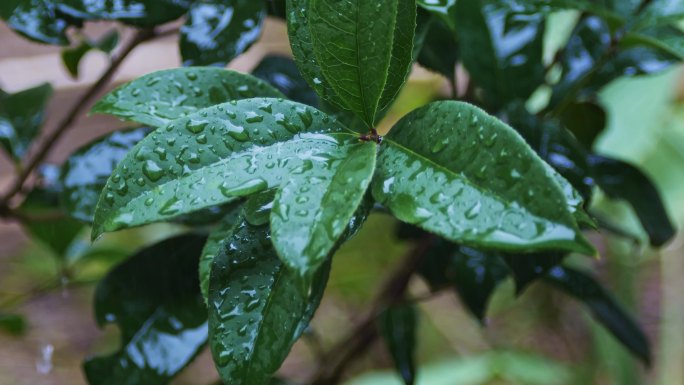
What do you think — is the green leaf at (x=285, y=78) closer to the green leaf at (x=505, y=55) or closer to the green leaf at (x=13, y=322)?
the green leaf at (x=505, y=55)

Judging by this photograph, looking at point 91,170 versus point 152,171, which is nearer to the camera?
point 152,171

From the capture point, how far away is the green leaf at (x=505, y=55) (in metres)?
0.52

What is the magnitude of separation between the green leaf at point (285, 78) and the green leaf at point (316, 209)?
0.82ft

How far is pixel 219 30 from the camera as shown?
1.51 feet

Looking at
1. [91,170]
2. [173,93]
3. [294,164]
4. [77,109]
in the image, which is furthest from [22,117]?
[294,164]

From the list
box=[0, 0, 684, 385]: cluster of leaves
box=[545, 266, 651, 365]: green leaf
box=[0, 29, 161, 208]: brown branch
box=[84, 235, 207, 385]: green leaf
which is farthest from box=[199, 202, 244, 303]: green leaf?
box=[545, 266, 651, 365]: green leaf

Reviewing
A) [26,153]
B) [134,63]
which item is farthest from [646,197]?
[134,63]

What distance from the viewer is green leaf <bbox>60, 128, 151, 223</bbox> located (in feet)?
1.60

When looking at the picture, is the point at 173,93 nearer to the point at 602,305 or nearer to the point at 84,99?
the point at 84,99

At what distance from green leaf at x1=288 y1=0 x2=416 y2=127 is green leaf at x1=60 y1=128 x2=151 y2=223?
0.21 m

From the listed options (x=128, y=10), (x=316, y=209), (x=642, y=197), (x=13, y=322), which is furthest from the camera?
(x=13, y=322)

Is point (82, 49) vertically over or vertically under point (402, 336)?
over

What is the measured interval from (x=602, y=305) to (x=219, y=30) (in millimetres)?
419

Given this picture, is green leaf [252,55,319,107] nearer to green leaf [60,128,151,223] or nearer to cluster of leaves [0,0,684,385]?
cluster of leaves [0,0,684,385]
